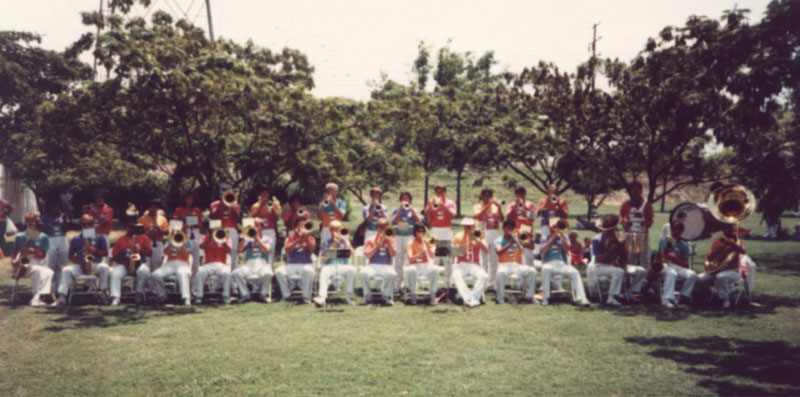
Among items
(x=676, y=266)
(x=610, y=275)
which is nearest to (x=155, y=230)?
(x=610, y=275)

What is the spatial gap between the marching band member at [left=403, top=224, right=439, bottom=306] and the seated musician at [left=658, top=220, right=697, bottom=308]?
12.6 ft

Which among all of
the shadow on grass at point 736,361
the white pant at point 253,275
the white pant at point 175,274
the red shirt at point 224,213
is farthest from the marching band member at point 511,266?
the white pant at point 175,274

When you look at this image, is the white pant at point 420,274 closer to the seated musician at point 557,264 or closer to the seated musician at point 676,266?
the seated musician at point 557,264

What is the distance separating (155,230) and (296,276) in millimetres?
2827

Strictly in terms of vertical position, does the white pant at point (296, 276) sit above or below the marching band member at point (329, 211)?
below

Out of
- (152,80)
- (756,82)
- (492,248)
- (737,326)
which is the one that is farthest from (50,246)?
(756,82)

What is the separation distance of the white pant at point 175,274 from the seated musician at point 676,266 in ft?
26.5

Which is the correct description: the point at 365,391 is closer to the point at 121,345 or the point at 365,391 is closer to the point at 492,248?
the point at 121,345

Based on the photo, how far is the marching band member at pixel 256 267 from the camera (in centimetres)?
950

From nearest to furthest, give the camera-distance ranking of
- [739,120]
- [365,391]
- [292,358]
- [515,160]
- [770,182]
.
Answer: [365,391]
[292,358]
[739,120]
[770,182]
[515,160]

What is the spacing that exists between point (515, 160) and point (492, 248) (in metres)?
9.86

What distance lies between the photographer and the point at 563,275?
9.45 m

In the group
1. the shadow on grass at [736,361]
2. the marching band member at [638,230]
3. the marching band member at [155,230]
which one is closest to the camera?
the shadow on grass at [736,361]

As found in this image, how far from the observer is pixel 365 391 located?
529 cm
